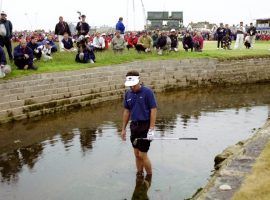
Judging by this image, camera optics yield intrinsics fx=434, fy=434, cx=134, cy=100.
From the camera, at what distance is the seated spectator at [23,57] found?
16.5 m

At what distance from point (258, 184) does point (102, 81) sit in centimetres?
1289

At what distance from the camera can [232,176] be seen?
6902 millimetres

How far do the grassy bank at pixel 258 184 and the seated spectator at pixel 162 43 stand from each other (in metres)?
16.9

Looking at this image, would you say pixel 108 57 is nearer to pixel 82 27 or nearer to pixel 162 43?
pixel 82 27

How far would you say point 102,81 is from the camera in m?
18.8

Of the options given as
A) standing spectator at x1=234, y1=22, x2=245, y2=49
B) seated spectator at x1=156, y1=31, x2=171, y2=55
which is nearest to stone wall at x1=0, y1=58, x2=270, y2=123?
seated spectator at x1=156, y1=31, x2=171, y2=55

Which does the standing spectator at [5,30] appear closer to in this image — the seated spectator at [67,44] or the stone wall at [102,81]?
the stone wall at [102,81]

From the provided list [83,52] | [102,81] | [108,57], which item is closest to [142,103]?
Result: [102,81]

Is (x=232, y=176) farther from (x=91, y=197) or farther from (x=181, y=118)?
(x=181, y=118)

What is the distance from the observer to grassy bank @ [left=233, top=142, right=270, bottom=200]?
6.07 metres

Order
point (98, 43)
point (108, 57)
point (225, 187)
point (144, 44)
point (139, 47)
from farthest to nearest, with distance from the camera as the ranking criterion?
point (144, 44) → point (139, 47) → point (98, 43) → point (108, 57) → point (225, 187)

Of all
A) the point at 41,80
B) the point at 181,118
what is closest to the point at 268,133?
the point at 181,118

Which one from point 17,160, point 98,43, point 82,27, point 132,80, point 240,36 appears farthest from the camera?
point 240,36

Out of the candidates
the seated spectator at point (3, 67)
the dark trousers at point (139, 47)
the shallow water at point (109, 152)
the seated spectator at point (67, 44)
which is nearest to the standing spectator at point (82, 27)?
the seated spectator at point (67, 44)
